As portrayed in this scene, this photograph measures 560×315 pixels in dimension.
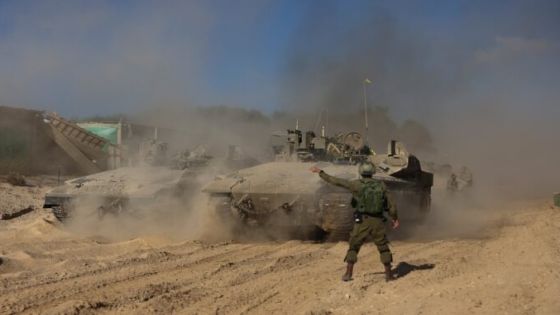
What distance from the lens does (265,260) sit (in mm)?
8305

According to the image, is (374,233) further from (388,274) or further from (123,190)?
(123,190)

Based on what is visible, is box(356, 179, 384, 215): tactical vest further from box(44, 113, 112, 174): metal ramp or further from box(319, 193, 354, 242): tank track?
box(44, 113, 112, 174): metal ramp

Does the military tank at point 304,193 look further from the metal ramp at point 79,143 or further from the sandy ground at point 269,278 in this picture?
the metal ramp at point 79,143

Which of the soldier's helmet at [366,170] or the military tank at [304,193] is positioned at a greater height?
the soldier's helmet at [366,170]

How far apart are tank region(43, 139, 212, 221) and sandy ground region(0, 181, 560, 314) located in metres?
1.54

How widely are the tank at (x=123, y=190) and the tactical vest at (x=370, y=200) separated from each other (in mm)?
5860

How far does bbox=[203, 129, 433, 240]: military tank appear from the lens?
9.84m

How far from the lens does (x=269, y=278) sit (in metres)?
7.00

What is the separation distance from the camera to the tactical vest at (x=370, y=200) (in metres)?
6.60

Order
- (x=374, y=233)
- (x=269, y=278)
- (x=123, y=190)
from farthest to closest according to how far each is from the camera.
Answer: (x=123, y=190)
(x=269, y=278)
(x=374, y=233)

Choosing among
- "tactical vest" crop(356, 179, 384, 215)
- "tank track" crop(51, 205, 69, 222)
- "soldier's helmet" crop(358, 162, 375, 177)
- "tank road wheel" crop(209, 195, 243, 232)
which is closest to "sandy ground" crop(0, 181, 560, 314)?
"tank road wheel" crop(209, 195, 243, 232)

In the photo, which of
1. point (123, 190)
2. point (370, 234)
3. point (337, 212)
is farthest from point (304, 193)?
point (123, 190)

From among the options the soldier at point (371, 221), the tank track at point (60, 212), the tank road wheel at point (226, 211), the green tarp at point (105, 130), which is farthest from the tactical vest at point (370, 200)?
the green tarp at point (105, 130)

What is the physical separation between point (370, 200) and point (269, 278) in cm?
131
